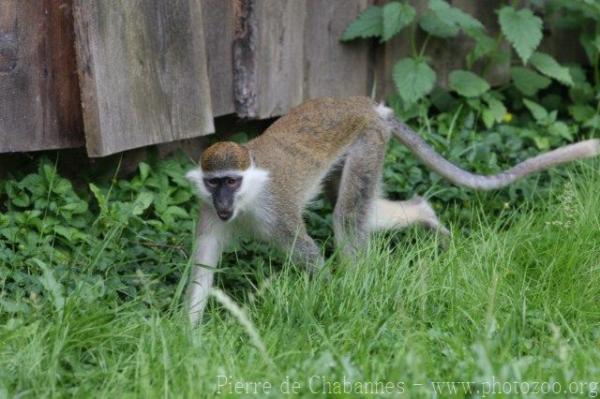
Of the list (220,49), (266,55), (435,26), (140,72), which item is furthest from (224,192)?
(435,26)

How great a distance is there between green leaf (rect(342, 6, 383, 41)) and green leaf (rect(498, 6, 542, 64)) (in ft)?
3.40

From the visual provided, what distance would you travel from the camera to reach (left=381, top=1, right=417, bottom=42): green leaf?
7.86 metres

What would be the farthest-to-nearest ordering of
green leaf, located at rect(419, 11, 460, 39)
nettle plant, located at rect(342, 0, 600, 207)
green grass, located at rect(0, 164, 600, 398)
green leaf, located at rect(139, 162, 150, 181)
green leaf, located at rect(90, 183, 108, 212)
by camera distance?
1. green leaf, located at rect(419, 11, 460, 39)
2. nettle plant, located at rect(342, 0, 600, 207)
3. green leaf, located at rect(139, 162, 150, 181)
4. green leaf, located at rect(90, 183, 108, 212)
5. green grass, located at rect(0, 164, 600, 398)

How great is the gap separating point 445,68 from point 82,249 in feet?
13.1

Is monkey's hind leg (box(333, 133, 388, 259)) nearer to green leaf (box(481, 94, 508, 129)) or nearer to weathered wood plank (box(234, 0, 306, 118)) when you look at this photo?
weathered wood plank (box(234, 0, 306, 118))

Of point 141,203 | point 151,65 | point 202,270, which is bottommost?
point 202,270

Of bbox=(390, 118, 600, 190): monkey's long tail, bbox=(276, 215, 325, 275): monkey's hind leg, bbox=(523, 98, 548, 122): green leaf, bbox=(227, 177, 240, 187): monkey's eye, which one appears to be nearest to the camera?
bbox=(227, 177, 240, 187): monkey's eye

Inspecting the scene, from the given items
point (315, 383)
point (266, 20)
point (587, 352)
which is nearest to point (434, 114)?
point (266, 20)

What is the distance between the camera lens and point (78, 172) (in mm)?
6855

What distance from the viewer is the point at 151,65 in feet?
21.1

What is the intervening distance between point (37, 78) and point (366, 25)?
297cm

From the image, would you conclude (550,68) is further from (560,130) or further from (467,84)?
(467,84)

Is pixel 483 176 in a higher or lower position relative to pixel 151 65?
lower

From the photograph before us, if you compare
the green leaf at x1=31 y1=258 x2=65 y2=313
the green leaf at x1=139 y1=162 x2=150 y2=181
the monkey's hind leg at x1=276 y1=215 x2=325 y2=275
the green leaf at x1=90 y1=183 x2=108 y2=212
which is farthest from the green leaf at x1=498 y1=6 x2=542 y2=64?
the green leaf at x1=31 y1=258 x2=65 y2=313
